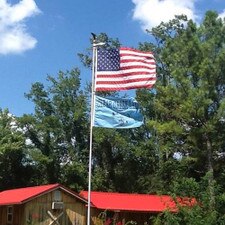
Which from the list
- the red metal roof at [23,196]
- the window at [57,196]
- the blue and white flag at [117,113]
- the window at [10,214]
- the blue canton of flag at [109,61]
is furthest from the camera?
the window at [10,214]

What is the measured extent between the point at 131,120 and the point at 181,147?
Answer: 24.0m

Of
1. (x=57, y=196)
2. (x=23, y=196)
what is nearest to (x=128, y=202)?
(x=57, y=196)

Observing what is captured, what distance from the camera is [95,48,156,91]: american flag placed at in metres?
17.0

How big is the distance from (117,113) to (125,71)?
139 cm

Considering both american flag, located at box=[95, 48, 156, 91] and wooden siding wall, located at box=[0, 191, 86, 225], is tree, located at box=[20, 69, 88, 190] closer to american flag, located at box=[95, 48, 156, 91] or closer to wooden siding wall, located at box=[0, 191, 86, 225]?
wooden siding wall, located at box=[0, 191, 86, 225]

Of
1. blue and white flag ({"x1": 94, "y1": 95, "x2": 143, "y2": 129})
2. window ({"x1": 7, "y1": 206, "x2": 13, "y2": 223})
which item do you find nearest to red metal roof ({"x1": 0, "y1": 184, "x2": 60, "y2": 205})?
window ({"x1": 7, "y1": 206, "x2": 13, "y2": 223})

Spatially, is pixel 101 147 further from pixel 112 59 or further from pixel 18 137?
pixel 112 59

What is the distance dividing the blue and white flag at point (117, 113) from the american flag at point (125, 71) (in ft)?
1.49

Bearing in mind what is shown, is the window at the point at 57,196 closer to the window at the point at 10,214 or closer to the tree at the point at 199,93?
the window at the point at 10,214

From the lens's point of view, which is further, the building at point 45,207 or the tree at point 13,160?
the tree at point 13,160

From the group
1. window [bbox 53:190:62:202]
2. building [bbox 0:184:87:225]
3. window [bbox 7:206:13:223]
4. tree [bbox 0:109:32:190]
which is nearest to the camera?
building [bbox 0:184:87:225]

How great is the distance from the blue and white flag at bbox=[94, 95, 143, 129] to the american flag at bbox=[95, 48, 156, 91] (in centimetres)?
46

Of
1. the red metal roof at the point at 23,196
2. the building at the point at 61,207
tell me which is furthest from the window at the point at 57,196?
the red metal roof at the point at 23,196

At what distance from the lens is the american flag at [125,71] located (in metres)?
17.0
